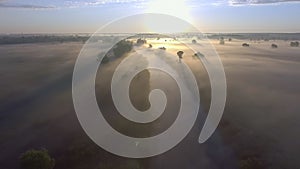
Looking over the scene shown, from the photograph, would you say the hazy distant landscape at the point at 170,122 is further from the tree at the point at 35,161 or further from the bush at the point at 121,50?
the bush at the point at 121,50

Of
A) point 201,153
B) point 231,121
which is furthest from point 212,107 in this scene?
point 201,153

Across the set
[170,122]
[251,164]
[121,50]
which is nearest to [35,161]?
[170,122]

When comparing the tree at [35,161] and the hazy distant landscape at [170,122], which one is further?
the hazy distant landscape at [170,122]

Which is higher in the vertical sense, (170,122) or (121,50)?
(121,50)

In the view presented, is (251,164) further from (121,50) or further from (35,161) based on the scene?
(121,50)

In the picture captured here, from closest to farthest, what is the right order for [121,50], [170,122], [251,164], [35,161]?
[35,161]
[251,164]
[170,122]
[121,50]

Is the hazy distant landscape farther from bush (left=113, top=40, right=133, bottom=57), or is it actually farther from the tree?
bush (left=113, top=40, right=133, bottom=57)

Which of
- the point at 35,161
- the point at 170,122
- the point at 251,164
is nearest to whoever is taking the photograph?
the point at 35,161

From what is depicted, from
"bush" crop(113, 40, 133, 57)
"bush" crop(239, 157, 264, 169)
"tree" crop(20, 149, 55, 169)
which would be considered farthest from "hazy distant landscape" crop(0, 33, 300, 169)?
"bush" crop(113, 40, 133, 57)

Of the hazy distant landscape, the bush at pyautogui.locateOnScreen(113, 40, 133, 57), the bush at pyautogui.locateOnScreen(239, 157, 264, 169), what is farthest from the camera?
the bush at pyautogui.locateOnScreen(113, 40, 133, 57)

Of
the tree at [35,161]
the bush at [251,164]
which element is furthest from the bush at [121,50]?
the bush at [251,164]

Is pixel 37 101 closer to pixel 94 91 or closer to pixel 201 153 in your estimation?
→ pixel 94 91
